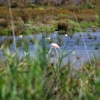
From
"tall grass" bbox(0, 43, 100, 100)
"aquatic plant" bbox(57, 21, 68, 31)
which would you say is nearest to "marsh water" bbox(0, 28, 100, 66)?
"tall grass" bbox(0, 43, 100, 100)

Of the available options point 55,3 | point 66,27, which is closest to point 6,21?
point 66,27

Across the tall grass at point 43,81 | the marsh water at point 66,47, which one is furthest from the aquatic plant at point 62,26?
the tall grass at point 43,81

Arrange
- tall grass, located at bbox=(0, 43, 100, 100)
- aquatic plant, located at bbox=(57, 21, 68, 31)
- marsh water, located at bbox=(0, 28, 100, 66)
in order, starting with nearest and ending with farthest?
tall grass, located at bbox=(0, 43, 100, 100) < marsh water, located at bbox=(0, 28, 100, 66) < aquatic plant, located at bbox=(57, 21, 68, 31)

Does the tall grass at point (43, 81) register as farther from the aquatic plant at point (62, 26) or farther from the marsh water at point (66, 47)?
the aquatic plant at point (62, 26)

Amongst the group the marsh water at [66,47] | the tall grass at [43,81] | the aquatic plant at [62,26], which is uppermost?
the tall grass at [43,81]

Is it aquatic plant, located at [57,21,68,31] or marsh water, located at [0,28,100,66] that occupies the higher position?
marsh water, located at [0,28,100,66]

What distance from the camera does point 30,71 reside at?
271cm

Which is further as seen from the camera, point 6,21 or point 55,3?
point 55,3

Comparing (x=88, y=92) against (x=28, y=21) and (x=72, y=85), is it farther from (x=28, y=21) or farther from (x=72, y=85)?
(x=28, y=21)

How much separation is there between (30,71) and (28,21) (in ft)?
76.0

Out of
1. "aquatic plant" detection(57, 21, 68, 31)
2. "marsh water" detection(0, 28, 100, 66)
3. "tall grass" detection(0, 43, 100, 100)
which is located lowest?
"aquatic plant" detection(57, 21, 68, 31)

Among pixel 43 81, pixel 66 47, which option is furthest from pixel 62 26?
pixel 43 81

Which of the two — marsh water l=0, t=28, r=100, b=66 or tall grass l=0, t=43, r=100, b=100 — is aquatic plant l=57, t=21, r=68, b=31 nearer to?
marsh water l=0, t=28, r=100, b=66

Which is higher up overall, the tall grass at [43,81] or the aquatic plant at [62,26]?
the tall grass at [43,81]
